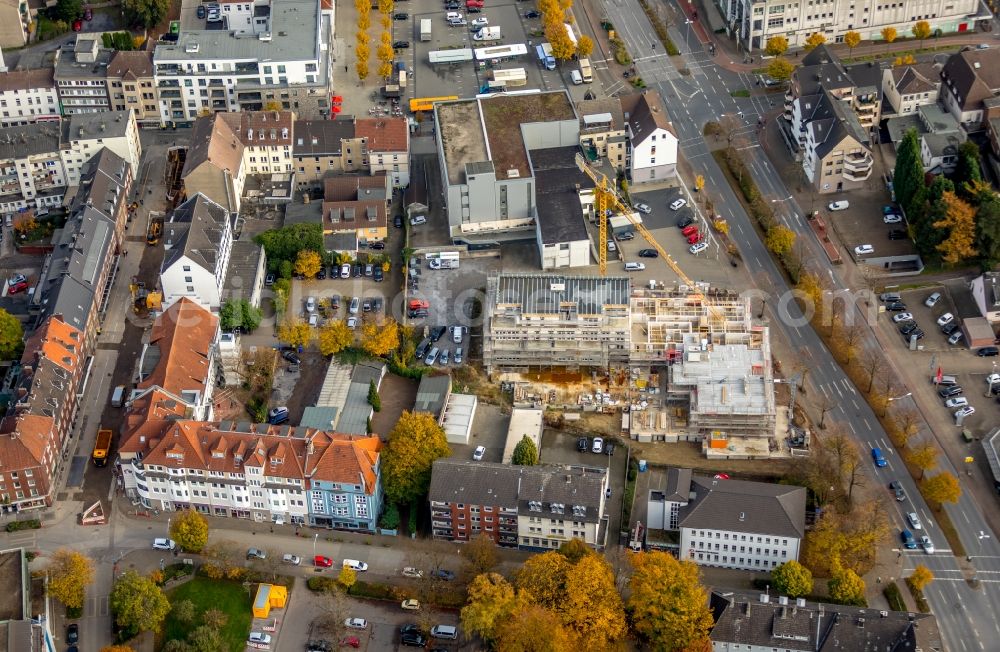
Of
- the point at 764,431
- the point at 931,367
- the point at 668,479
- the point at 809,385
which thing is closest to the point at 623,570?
the point at 668,479

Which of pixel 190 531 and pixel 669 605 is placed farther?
pixel 190 531

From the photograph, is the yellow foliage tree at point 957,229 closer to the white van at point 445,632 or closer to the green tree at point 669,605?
the green tree at point 669,605

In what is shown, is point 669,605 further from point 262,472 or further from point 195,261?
point 195,261

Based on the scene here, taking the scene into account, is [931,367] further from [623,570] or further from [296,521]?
[296,521]

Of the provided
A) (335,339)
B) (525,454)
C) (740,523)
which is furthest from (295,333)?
(740,523)

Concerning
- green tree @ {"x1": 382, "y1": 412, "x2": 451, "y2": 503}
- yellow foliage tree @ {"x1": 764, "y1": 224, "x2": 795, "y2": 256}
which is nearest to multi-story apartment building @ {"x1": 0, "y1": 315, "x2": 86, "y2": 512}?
green tree @ {"x1": 382, "y1": 412, "x2": 451, "y2": 503}
